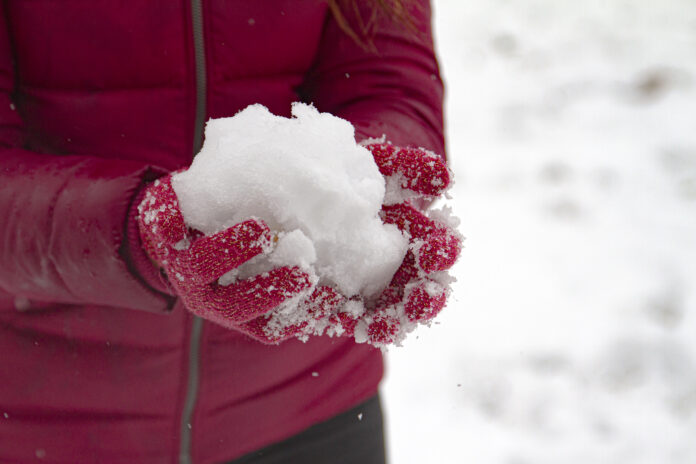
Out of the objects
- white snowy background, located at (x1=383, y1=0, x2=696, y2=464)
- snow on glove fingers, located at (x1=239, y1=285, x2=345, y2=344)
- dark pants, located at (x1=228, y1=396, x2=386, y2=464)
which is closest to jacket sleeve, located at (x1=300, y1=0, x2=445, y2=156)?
snow on glove fingers, located at (x1=239, y1=285, x2=345, y2=344)

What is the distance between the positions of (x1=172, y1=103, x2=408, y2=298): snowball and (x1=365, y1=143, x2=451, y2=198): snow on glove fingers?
33 mm

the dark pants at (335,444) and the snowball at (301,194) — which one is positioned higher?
the snowball at (301,194)

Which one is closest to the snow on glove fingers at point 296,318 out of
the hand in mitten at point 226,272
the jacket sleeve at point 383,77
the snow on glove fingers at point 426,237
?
the hand in mitten at point 226,272

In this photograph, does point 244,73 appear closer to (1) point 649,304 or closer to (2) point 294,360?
(2) point 294,360

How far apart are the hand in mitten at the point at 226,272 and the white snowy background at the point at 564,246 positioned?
4.73ft

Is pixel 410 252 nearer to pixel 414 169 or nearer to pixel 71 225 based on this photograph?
pixel 414 169

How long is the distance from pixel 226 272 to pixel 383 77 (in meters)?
0.63

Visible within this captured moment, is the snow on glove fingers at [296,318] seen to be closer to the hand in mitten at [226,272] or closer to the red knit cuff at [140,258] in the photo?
the hand in mitten at [226,272]

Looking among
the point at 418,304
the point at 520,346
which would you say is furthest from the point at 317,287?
the point at 520,346

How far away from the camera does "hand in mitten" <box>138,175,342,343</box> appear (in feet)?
2.21

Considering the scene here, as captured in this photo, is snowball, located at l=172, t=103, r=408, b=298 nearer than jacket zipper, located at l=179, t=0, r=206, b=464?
Yes

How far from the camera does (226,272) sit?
699 millimetres

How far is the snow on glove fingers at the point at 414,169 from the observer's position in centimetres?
81

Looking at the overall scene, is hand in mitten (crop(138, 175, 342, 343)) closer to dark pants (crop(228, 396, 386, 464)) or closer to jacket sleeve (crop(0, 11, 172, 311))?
jacket sleeve (crop(0, 11, 172, 311))
